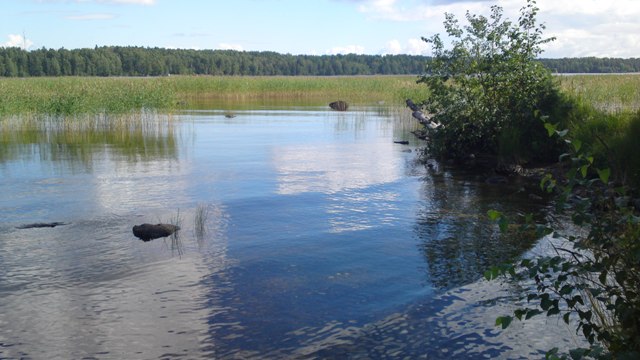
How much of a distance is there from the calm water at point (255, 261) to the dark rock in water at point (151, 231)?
0.59 feet

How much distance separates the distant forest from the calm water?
8020cm

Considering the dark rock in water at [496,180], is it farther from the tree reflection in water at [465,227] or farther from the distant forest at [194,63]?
the distant forest at [194,63]

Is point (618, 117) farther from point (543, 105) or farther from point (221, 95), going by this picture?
point (221, 95)

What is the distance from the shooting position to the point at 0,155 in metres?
25.2

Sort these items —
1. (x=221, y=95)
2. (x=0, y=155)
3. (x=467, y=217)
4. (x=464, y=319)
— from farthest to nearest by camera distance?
(x=221, y=95), (x=0, y=155), (x=467, y=217), (x=464, y=319)

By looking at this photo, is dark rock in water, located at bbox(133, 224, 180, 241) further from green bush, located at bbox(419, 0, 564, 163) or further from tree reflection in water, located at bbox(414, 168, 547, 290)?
green bush, located at bbox(419, 0, 564, 163)

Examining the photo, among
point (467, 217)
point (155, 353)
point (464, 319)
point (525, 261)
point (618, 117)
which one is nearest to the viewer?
point (525, 261)

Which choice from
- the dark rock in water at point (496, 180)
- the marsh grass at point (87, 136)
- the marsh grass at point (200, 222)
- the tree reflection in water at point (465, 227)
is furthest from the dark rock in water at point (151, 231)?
the marsh grass at point (87, 136)

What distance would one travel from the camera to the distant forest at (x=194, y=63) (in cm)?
12069

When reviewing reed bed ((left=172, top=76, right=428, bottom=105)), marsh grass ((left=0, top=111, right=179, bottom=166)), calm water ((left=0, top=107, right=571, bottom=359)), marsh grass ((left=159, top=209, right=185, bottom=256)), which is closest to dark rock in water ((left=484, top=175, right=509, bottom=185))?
calm water ((left=0, top=107, right=571, bottom=359))

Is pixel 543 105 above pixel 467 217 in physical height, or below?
above

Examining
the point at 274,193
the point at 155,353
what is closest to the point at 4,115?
the point at 274,193

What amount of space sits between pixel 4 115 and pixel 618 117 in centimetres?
3030

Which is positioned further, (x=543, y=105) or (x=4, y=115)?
(x=4, y=115)
